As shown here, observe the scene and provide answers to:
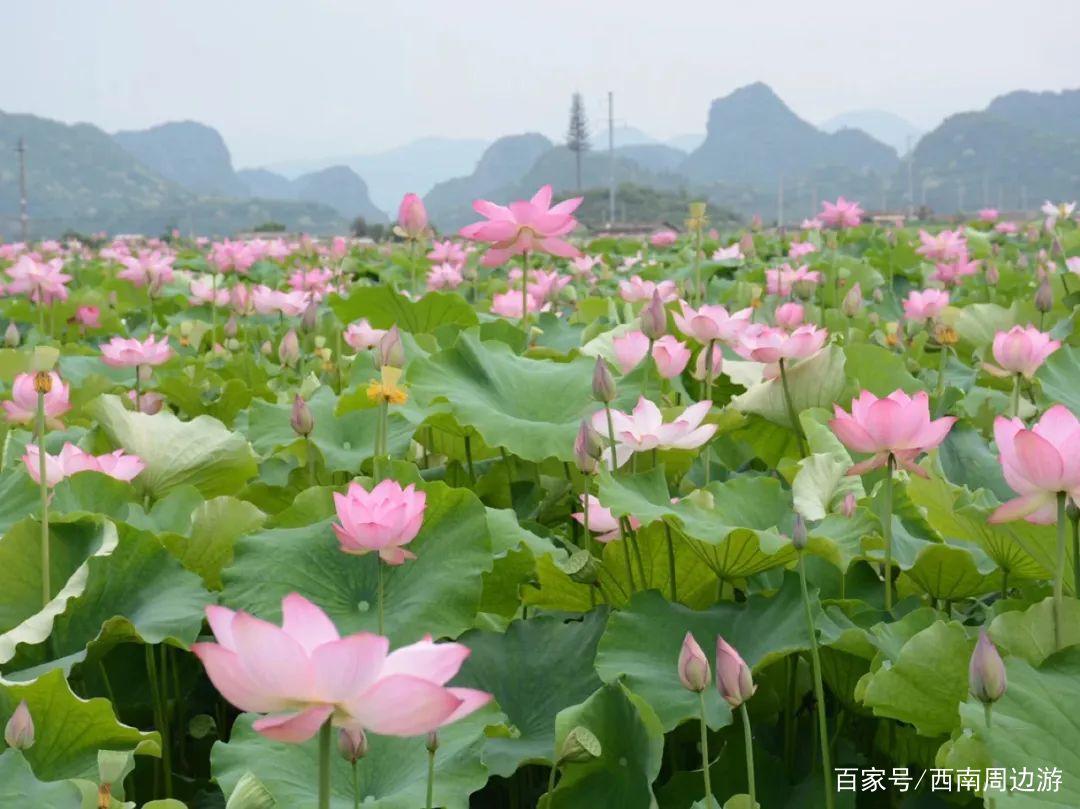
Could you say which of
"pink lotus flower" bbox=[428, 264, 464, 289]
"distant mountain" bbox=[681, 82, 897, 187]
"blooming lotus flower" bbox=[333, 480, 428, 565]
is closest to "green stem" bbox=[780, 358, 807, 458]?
"blooming lotus flower" bbox=[333, 480, 428, 565]

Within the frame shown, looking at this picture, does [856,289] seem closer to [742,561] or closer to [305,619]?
[742,561]

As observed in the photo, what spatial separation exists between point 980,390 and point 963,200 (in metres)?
112

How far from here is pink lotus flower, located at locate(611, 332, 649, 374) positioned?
4.47 feet

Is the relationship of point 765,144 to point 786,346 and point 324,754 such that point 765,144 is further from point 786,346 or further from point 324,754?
point 324,754

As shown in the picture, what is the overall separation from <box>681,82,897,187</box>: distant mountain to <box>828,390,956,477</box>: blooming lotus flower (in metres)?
167

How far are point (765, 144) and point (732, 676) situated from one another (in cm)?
17428

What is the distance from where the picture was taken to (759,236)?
561 centimetres

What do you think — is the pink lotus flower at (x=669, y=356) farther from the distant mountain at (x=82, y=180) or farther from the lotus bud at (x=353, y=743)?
the distant mountain at (x=82, y=180)

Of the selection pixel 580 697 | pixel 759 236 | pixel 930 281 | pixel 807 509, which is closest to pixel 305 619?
pixel 580 697

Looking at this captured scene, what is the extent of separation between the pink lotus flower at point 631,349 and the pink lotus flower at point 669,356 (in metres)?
0.01

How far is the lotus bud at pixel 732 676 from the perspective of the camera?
68 cm

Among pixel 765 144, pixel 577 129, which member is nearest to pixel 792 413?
pixel 577 129

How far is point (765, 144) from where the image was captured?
549ft

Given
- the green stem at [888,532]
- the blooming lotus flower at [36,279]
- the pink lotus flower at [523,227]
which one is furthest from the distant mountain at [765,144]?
the green stem at [888,532]
